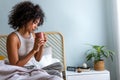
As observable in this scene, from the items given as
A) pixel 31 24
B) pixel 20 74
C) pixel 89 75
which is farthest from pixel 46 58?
pixel 20 74

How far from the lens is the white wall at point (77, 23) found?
3.29 m

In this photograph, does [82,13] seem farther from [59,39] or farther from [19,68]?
[19,68]

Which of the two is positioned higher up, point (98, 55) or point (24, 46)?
point (24, 46)

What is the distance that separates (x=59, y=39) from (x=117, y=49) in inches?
31.2

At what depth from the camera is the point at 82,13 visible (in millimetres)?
3346

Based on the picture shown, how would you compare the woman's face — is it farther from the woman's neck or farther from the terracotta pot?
the terracotta pot

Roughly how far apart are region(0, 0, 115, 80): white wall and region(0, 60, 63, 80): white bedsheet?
153 centimetres

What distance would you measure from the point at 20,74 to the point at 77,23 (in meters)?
1.73

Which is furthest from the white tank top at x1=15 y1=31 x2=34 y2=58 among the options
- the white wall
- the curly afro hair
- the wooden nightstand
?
the white wall

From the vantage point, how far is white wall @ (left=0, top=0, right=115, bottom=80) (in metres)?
3.29

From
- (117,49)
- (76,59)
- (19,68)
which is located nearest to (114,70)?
(117,49)

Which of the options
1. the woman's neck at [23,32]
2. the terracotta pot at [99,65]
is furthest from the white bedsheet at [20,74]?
the terracotta pot at [99,65]

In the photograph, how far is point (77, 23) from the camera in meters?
3.34

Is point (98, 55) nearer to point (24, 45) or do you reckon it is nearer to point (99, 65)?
point (99, 65)
